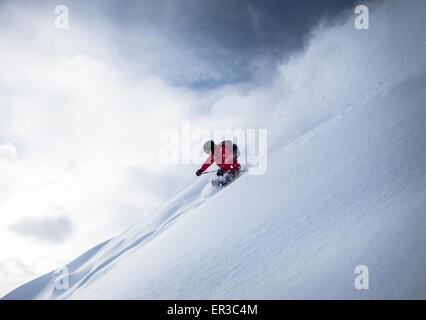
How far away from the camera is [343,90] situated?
9055 millimetres

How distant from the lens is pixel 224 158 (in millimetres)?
6934

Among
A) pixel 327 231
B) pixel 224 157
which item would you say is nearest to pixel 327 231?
pixel 327 231

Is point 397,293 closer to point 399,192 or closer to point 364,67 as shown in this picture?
point 399,192

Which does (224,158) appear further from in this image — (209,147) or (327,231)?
(327,231)

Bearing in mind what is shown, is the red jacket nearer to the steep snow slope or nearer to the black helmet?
the black helmet

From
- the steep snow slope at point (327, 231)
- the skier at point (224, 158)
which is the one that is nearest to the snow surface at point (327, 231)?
the steep snow slope at point (327, 231)

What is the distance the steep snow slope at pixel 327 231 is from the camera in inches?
63.7

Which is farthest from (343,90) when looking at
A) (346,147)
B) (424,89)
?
(346,147)

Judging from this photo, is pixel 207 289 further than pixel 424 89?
No

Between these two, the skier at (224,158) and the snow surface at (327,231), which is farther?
the skier at (224,158)

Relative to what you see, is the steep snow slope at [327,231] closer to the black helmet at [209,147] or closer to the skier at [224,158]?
the skier at [224,158]

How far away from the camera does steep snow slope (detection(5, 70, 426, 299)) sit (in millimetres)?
1617

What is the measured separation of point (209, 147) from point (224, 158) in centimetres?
59
